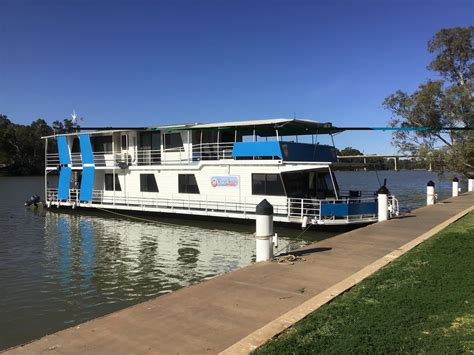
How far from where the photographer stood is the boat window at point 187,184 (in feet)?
74.0

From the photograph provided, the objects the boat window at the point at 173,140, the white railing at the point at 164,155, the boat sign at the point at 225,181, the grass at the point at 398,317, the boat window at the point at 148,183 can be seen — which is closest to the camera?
the grass at the point at 398,317

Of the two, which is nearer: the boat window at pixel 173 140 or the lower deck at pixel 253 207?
the lower deck at pixel 253 207

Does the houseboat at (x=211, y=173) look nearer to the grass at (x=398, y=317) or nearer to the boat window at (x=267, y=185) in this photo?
the boat window at (x=267, y=185)

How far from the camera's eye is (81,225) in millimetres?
22578

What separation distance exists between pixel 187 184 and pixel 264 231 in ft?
45.2

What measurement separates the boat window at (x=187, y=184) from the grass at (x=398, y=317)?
15.1 metres

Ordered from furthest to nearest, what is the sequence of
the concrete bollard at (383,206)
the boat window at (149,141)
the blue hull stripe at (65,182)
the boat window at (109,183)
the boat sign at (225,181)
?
the blue hull stripe at (65,182)
the boat window at (109,183)
the boat window at (149,141)
the boat sign at (225,181)
the concrete bollard at (383,206)

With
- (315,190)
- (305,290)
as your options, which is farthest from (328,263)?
(315,190)

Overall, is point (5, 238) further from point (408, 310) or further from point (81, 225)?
point (408, 310)

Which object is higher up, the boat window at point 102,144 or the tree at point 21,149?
the tree at point 21,149

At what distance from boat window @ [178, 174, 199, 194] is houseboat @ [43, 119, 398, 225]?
2.1 inches

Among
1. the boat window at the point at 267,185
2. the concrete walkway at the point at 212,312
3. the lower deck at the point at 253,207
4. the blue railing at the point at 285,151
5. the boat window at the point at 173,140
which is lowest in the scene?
the concrete walkway at the point at 212,312

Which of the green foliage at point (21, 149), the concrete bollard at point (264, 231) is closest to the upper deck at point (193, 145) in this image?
the concrete bollard at point (264, 231)

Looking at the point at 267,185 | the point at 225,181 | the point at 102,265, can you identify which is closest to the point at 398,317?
the point at 102,265
